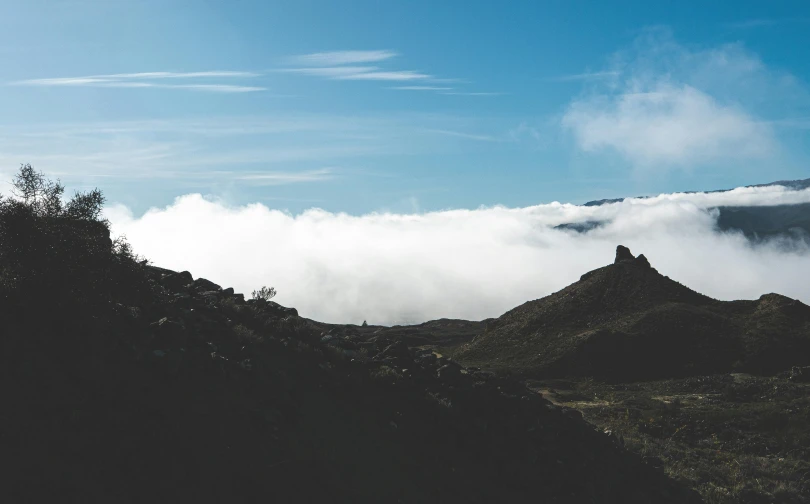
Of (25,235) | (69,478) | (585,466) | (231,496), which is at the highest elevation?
(25,235)

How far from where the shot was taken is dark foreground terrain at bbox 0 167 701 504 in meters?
12.8

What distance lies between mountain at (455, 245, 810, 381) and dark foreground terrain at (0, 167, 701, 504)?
37.2 m

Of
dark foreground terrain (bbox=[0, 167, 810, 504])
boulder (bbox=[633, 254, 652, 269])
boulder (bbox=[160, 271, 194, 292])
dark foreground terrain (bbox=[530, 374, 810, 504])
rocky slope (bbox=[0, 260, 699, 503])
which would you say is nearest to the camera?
rocky slope (bbox=[0, 260, 699, 503])

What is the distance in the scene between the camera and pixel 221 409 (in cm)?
1519

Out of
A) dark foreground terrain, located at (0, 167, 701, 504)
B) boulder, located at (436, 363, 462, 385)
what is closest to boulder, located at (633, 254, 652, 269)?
dark foreground terrain, located at (0, 167, 701, 504)

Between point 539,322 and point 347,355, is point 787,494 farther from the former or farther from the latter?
point 539,322

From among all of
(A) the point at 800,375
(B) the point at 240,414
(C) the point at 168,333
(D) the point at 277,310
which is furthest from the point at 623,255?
(B) the point at 240,414

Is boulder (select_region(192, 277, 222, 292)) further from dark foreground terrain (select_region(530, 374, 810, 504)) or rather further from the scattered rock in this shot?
the scattered rock

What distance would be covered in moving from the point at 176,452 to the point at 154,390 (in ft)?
6.91

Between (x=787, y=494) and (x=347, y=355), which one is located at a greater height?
(x=347, y=355)

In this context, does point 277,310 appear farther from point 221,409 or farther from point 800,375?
point 800,375

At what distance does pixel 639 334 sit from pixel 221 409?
54.5m

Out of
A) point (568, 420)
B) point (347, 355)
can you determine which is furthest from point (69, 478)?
point (568, 420)

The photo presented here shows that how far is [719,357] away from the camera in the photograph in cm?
5784
